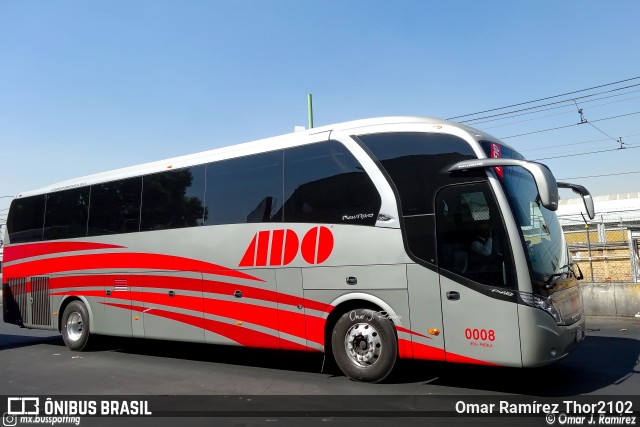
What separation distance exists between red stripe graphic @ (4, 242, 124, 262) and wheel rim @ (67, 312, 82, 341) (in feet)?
4.78

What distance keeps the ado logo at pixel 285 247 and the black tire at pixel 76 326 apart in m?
4.83

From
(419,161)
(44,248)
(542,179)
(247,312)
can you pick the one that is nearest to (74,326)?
(44,248)

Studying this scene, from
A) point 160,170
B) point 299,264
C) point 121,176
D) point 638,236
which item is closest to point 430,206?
point 299,264

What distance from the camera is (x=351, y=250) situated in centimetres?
736

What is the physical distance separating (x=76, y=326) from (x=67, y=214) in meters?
2.50

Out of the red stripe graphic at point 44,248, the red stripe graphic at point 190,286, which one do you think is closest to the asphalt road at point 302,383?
the red stripe graphic at point 190,286

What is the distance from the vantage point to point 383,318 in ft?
23.2

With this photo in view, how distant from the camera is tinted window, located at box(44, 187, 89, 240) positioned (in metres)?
11.5

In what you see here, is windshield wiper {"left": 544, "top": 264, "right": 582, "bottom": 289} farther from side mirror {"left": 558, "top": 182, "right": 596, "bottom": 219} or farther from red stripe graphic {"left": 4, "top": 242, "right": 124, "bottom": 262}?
red stripe graphic {"left": 4, "top": 242, "right": 124, "bottom": 262}

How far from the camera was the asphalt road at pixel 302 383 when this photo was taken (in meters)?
5.90

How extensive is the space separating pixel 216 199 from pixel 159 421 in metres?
4.24

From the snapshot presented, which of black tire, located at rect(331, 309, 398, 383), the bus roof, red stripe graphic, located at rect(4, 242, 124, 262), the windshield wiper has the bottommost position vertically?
black tire, located at rect(331, 309, 398, 383)

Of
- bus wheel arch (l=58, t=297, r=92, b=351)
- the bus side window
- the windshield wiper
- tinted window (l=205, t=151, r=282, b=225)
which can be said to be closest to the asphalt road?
bus wheel arch (l=58, t=297, r=92, b=351)

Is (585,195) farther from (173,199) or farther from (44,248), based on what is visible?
(44,248)
